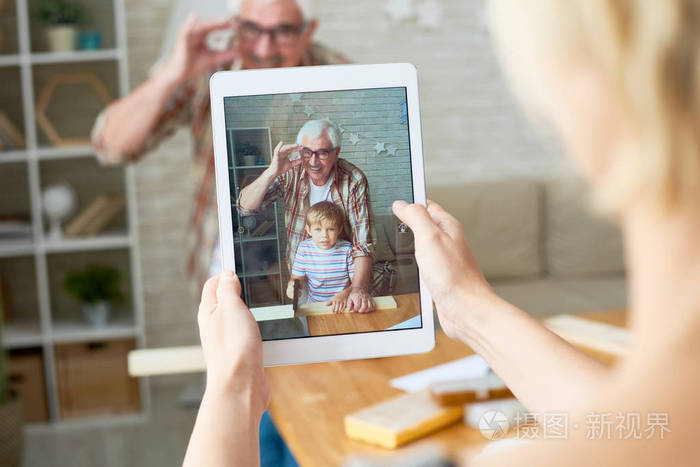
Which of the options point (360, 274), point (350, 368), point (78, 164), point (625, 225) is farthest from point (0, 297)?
point (625, 225)

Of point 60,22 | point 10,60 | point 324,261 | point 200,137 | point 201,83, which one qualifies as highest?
point 60,22

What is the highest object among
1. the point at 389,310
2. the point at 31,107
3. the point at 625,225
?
the point at 31,107

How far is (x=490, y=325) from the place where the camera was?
0.84 m

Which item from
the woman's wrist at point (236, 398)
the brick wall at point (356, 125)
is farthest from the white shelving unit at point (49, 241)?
the woman's wrist at point (236, 398)

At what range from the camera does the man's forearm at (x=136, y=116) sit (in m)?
2.03

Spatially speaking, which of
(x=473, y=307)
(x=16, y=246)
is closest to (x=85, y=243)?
(x=16, y=246)

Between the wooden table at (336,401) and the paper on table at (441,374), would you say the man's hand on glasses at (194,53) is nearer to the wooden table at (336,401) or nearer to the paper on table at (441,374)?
the wooden table at (336,401)

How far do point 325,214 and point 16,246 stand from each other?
2421 millimetres

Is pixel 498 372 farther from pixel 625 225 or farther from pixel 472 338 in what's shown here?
pixel 625 225

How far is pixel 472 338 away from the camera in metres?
0.87

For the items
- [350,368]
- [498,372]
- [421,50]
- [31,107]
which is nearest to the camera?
[498,372]

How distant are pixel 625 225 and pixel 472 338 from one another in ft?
1.76

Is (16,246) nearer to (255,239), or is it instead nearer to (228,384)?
(255,239)

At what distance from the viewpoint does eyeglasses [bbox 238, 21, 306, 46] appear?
1919 mm
